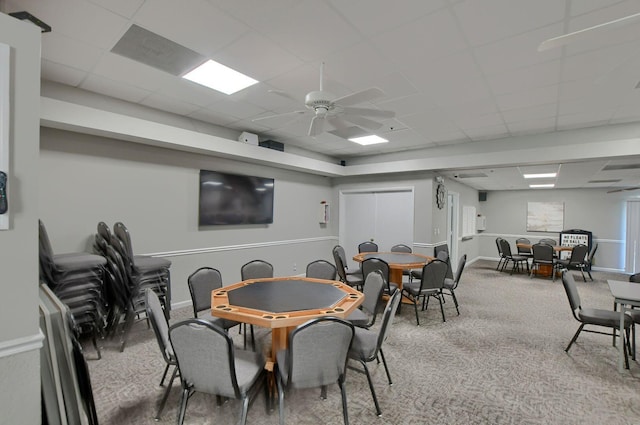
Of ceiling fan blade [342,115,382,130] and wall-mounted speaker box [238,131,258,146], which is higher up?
wall-mounted speaker box [238,131,258,146]

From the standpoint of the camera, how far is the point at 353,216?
23.6 ft

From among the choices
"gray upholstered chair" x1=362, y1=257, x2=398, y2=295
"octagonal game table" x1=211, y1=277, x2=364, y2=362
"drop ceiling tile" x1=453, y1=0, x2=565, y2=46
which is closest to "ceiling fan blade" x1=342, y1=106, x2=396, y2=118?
"drop ceiling tile" x1=453, y1=0, x2=565, y2=46

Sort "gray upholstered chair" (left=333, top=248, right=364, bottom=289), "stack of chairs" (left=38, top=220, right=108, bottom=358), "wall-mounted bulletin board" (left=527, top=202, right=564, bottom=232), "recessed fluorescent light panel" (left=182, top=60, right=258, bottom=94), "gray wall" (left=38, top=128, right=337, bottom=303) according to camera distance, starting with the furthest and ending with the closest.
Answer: "wall-mounted bulletin board" (left=527, top=202, right=564, bottom=232) < "gray upholstered chair" (left=333, top=248, right=364, bottom=289) < "gray wall" (left=38, top=128, right=337, bottom=303) < "recessed fluorescent light panel" (left=182, top=60, right=258, bottom=94) < "stack of chairs" (left=38, top=220, right=108, bottom=358)

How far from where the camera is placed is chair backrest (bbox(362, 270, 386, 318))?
2.86m

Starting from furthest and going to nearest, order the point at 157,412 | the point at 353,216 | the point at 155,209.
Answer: the point at 353,216 < the point at 155,209 < the point at 157,412

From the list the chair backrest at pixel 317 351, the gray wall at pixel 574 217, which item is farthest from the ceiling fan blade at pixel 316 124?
the gray wall at pixel 574 217

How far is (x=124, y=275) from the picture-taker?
310 centimetres

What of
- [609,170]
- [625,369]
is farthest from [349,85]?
[609,170]

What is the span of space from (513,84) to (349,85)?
1617 millimetres

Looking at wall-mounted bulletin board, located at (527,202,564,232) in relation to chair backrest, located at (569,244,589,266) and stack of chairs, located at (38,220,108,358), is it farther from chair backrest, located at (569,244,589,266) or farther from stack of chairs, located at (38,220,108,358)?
stack of chairs, located at (38,220,108,358)

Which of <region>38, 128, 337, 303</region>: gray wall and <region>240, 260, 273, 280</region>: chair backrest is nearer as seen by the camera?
<region>38, 128, 337, 303</region>: gray wall

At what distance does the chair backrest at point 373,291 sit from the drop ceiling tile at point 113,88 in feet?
10.4

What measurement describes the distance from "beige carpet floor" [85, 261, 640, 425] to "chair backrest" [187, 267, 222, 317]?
1.95 feet

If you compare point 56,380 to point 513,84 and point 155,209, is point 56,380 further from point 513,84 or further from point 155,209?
point 513,84
